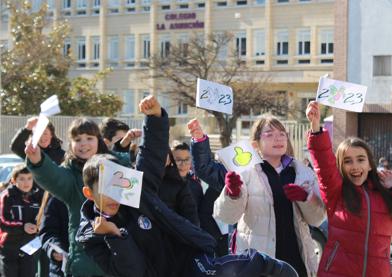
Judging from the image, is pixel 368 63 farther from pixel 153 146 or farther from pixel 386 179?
pixel 153 146

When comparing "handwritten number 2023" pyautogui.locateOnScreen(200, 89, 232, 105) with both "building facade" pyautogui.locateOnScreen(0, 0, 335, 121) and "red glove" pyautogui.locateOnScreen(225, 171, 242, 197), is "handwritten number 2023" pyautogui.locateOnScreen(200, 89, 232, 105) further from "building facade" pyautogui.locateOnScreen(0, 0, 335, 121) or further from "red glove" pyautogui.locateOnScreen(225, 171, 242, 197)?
"building facade" pyautogui.locateOnScreen(0, 0, 335, 121)

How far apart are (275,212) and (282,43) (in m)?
40.6

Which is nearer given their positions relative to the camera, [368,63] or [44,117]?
[44,117]

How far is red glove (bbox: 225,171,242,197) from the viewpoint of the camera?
4809 millimetres

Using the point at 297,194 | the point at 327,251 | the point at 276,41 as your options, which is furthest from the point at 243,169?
the point at 276,41

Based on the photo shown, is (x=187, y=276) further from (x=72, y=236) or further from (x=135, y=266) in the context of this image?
(x=72, y=236)

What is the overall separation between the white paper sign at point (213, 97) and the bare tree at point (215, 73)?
95.7ft

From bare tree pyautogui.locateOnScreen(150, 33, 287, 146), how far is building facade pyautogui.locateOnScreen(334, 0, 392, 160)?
36.5ft

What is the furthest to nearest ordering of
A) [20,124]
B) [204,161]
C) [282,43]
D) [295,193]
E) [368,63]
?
[282,43] → [20,124] → [368,63] → [204,161] → [295,193]

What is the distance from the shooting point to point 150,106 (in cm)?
423

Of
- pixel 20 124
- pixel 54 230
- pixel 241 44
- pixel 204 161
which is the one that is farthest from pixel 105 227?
pixel 241 44

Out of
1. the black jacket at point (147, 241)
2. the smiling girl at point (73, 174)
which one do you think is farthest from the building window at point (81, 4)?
the black jacket at point (147, 241)

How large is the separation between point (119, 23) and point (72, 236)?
46883 mm

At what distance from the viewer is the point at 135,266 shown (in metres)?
3.85
